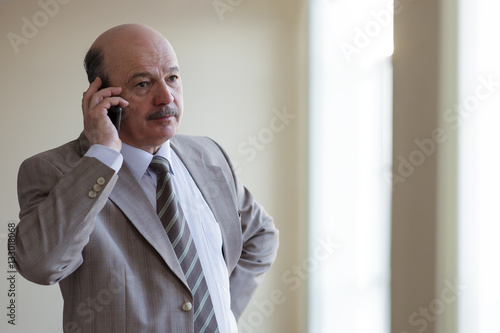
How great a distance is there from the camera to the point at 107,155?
1581 millimetres

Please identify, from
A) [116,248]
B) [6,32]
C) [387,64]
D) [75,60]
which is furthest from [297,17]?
[116,248]

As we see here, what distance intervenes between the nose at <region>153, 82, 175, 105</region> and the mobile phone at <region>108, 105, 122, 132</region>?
11cm

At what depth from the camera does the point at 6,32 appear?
392 centimetres

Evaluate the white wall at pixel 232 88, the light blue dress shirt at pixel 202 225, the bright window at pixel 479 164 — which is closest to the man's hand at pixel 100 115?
the light blue dress shirt at pixel 202 225

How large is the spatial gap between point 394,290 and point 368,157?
928mm

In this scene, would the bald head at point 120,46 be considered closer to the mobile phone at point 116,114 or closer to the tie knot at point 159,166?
the mobile phone at point 116,114

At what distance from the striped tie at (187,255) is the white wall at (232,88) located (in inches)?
99.1

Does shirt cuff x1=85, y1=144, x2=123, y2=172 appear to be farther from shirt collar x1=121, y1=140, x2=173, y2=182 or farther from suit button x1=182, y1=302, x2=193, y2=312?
suit button x1=182, y1=302, x2=193, y2=312

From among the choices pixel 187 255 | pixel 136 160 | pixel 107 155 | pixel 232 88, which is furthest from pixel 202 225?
pixel 232 88

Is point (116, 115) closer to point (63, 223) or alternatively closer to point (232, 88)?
point (63, 223)

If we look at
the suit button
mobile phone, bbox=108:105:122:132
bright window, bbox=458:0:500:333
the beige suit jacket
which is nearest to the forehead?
mobile phone, bbox=108:105:122:132

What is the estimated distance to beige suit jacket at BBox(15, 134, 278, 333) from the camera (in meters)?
1.48

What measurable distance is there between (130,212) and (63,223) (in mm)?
212

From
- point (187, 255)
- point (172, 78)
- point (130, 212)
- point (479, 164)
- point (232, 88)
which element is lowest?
point (187, 255)
